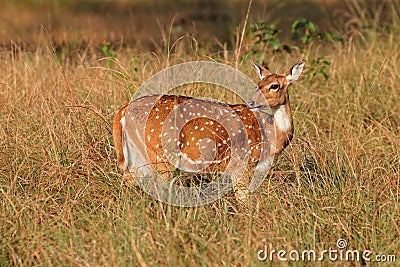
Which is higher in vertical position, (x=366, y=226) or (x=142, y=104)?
(x=142, y=104)

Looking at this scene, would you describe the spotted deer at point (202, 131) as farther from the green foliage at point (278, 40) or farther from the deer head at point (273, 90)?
the green foliage at point (278, 40)

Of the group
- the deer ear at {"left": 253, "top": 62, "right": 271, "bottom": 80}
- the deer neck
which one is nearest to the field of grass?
the deer neck

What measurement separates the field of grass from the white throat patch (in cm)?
18

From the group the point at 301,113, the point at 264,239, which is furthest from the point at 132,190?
the point at 301,113

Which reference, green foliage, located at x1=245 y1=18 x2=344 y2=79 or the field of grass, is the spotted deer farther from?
green foliage, located at x1=245 y1=18 x2=344 y2=79

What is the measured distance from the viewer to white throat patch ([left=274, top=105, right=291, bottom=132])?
5.67 metres

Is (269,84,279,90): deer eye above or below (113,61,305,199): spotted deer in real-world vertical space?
above

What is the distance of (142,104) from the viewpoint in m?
5.38

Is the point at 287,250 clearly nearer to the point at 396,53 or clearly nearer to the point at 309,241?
the point at 309,241

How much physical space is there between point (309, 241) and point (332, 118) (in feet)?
8.90

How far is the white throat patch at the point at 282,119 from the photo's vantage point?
5.67 m

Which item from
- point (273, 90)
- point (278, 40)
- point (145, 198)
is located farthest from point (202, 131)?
point (278, 40)

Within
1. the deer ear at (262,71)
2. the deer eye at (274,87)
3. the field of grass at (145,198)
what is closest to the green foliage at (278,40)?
the field of grass at (145,198)

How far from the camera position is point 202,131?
545 centimetres
